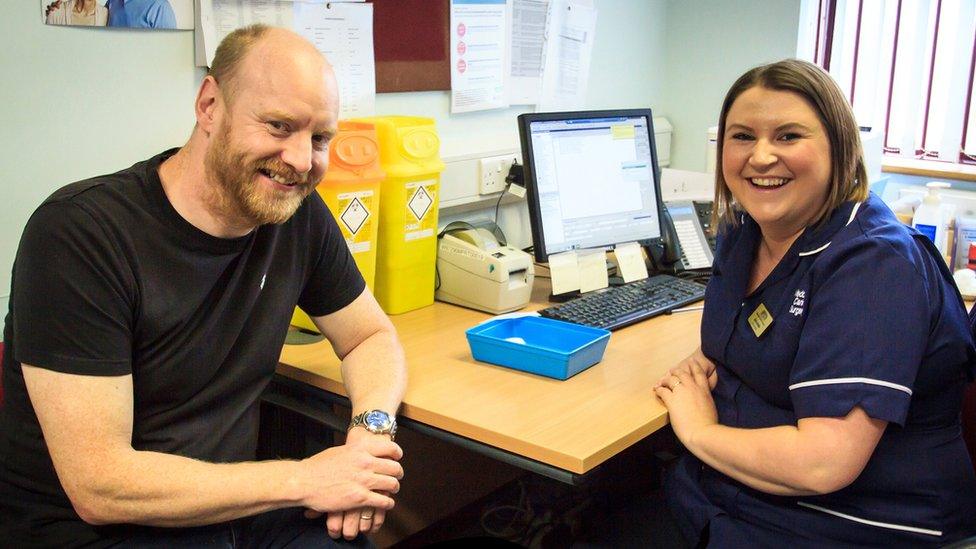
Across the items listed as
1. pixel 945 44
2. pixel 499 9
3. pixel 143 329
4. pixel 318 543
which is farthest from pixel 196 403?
pixel 945 44

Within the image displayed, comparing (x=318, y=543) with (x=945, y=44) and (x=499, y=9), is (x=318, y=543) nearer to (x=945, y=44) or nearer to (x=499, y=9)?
(x=499, y=9)

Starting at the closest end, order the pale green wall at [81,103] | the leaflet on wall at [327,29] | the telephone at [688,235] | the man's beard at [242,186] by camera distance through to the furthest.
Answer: the man's beard at [242,186] < the pale green wall at [81,103] < the leaflet on wall at [327,29] < the telephone at [688,235]

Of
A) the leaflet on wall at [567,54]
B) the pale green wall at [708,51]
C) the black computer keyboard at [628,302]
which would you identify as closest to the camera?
the black computer keyboard at [628,302]

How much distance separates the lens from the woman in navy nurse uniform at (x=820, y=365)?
139 centimetres

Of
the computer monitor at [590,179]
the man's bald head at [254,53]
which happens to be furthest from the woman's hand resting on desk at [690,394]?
the man's bald head at [254,53]

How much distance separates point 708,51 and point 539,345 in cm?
180

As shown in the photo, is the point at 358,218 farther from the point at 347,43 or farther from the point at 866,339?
the point at 866,339

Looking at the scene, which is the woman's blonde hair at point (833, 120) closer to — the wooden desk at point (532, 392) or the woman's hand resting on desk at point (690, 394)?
the woman's hand resting on desk at point (690, 394)

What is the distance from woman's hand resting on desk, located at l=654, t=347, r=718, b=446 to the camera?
5.24 feet

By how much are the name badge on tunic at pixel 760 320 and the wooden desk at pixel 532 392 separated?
21 centimetres

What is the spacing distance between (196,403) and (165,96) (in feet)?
2.31

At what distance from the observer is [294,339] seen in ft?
6.43

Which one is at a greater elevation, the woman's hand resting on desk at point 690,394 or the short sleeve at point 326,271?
the short sleeve at point 326,271

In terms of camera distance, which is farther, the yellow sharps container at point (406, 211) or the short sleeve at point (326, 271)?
the yellow sharps container at point (406, 211)
